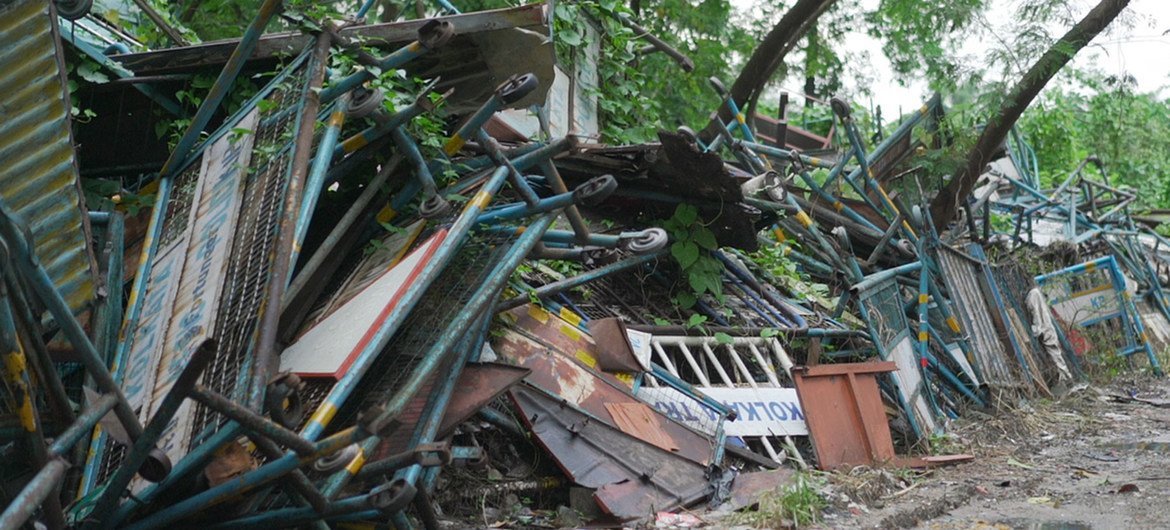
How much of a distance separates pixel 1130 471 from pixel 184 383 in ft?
17.7

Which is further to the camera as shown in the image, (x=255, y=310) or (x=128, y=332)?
(x=128, y=332)

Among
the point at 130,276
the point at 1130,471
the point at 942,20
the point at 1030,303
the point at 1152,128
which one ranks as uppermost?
the point at 942,20

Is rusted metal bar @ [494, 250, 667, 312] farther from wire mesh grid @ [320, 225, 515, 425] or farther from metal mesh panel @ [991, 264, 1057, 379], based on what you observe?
metal mesh panel @ [991, 264, 1057, 379]

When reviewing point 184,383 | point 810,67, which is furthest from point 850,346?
point 810,67

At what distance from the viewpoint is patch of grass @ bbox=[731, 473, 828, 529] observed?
4.60m

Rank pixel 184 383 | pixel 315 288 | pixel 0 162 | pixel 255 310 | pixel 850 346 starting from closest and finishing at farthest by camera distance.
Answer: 1. pixel 184 383
2. pixel 0 162
3. pixel 255 310
4. pixel 315 288
5. pixel 850 346

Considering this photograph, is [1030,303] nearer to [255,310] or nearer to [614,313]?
[614,313]

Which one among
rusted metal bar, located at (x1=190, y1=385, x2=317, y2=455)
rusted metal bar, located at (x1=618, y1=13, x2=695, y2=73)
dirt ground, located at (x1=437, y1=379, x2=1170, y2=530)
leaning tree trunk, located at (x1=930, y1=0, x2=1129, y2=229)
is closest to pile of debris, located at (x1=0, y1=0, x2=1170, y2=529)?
rusted metal bar, located at (x1=190, y1=385, x2=317, y2=455)

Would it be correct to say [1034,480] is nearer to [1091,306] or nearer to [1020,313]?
[1020,313]

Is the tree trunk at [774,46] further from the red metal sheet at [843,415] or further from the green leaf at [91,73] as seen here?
the green leaf at [91,73]

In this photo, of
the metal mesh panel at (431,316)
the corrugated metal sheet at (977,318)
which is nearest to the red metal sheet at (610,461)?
the metal mesh panel at (431,316)

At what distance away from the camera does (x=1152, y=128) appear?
13.7 m

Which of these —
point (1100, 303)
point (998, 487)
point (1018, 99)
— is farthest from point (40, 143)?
point (1100, 303)

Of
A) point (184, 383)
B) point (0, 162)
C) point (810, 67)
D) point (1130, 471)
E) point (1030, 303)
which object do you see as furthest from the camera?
point (810, 67)
